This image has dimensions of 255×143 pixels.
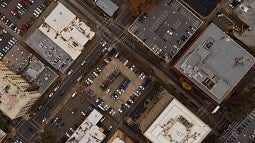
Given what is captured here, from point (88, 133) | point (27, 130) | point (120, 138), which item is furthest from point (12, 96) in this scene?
point (120, 138)

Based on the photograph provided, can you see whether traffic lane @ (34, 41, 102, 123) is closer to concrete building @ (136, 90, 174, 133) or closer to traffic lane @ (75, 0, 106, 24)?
traffic lane @ (75, 0, 106, 24)

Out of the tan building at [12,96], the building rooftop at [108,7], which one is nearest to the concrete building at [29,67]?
the tan building at [12,96]

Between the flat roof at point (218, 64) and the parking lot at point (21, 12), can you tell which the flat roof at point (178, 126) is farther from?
the parking lot at point (21, 12)

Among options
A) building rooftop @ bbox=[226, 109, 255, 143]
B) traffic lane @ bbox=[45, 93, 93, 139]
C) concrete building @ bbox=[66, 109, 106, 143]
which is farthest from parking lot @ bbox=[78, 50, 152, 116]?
building rooftop @ bbox=[226, 109, 255, 143]

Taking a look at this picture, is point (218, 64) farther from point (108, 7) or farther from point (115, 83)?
point (108, 7)

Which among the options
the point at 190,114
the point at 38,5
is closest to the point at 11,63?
the point at 38,5
